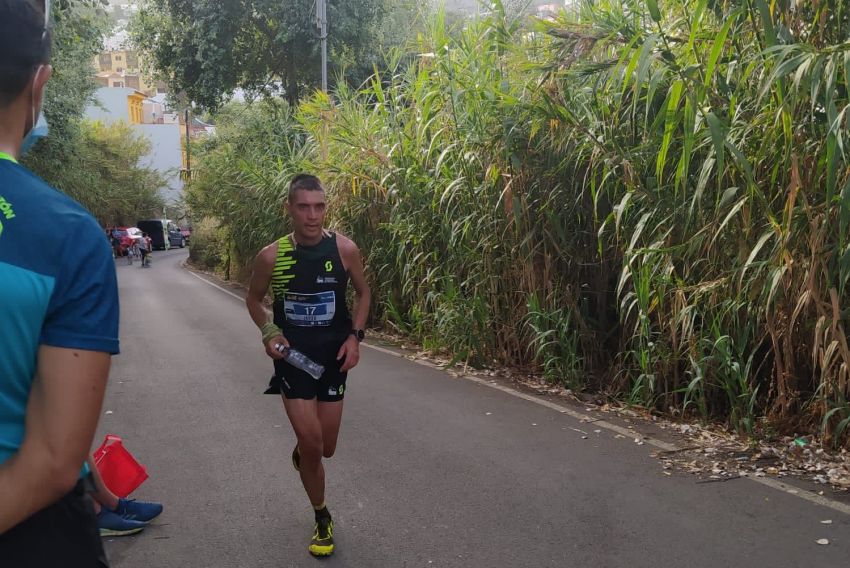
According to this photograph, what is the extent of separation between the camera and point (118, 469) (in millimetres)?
4812

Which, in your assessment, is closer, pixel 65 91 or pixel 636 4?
pixel 636 4

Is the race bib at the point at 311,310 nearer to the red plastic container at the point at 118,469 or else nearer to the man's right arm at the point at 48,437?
the red plastic container at the point at 118,469

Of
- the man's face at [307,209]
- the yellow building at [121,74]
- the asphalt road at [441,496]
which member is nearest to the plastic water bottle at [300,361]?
the man's face at [307,209]

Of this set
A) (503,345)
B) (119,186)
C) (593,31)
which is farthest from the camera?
(119,186)

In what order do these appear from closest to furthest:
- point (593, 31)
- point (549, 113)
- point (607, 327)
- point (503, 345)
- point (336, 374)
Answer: point (336, 374) < point (593, 31) < point (549, 113) < point (607, 327) < point (503, 345)

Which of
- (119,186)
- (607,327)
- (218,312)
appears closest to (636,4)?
(607,327)

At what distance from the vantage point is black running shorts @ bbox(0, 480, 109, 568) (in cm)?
144

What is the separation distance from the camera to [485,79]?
28.7 feet

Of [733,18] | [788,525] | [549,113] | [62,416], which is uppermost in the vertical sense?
[733,18]

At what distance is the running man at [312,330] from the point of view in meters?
4.28

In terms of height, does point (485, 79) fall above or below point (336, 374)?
above

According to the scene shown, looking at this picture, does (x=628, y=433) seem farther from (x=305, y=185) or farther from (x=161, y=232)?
(x=161, y=232)

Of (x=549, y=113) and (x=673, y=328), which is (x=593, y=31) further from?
(x=673, y=328)

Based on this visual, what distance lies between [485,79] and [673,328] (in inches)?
139
